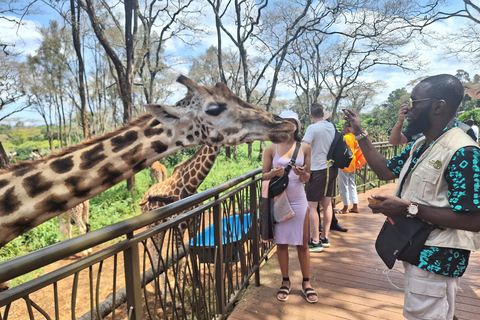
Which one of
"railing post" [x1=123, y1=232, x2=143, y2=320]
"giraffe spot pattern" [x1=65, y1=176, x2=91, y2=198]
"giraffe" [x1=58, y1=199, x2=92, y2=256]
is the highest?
"giraffe spot pattern" [x1=65, y1=176, x2=91, y2=198]

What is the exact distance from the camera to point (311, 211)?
377 cm

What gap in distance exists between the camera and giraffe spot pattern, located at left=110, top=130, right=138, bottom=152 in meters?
1.94

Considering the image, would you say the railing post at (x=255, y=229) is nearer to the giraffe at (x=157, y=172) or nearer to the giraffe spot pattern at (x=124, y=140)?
the giraffe spot pattern at (x=124, y=140)

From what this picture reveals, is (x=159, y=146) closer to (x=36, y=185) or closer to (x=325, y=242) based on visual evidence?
(x=36, y=185)

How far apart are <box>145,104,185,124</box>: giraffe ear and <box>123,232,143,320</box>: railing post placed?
0.98 metres

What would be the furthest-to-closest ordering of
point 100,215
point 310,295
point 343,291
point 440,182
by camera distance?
point 100,215 → point 343,291 → point 310,295 → point 440,182

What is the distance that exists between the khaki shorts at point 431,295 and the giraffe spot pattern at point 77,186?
6.68 ft

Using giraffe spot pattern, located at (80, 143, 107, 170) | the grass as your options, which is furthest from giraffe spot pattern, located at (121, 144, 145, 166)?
the grass

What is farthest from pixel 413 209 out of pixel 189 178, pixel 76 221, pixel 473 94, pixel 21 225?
pixel 473 94

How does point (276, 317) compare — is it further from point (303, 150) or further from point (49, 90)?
point (49, 90)

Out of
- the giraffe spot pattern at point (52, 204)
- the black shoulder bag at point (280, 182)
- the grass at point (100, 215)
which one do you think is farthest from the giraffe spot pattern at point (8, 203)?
the grass at point (100, 215)

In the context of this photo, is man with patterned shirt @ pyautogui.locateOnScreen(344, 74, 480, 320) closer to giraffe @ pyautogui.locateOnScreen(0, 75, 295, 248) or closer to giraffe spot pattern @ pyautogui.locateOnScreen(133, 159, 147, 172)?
giraffe @ pyautogui.locateOnScreen(0, 75, 295, 248)

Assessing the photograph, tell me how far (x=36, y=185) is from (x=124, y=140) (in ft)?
1.91

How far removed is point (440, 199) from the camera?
1.47m
